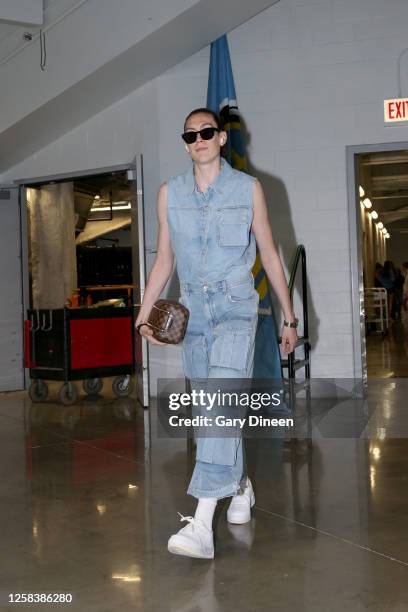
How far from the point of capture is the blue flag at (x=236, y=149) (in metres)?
5.24

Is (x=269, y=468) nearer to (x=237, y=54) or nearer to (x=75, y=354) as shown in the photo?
(x=75, y=354)

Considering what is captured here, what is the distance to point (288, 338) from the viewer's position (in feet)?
8.90

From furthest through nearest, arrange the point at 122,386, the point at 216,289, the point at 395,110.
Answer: the point at 122,386, the point at 395,110, the point at 216,289

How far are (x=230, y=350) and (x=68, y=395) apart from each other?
399 cm

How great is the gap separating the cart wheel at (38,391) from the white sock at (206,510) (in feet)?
13.5

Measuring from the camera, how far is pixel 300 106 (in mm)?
6082

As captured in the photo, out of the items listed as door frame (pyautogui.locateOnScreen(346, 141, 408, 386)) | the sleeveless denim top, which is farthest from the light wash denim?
door frame (pyautogui.locateOnScreen(346, 141, 408, 386))

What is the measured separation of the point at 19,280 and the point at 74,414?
1.93 meters

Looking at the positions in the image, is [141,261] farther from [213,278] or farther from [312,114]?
[213,278]

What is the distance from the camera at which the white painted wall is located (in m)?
5.95

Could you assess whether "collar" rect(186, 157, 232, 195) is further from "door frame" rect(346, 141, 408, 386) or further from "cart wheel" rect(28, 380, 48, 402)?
"cart wheel" rect(28, 380, 48, 402)

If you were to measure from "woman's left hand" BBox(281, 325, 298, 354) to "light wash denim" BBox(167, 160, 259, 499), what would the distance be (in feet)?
0.59

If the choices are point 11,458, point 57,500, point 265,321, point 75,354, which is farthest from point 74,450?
point 75,354

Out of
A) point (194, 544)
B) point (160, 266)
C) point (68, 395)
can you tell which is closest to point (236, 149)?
point (68, 395)
